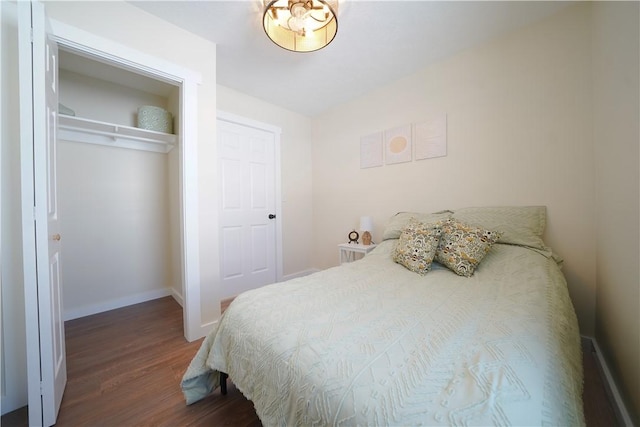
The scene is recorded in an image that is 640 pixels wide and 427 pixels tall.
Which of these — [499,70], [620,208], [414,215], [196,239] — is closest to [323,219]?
[414,215]

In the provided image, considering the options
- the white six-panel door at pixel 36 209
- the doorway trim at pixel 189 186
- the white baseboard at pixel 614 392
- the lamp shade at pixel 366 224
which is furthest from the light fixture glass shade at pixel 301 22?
the white baseboard at pixel 614 392

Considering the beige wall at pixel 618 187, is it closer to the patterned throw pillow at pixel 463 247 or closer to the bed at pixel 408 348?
the bed at pixel 408 348

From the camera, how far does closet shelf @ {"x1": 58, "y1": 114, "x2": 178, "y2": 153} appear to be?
2055 millimetres

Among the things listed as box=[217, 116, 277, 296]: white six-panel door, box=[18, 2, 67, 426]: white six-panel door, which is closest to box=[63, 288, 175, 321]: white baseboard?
box=[217, 116, 277, 296]: white six-panel door

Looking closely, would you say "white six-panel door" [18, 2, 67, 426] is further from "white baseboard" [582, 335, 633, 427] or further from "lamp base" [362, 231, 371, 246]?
"white baseboard" [582, 335, 633, 427]

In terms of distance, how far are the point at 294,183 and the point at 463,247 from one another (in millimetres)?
2366

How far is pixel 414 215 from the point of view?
218cm

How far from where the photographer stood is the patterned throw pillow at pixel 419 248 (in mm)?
1519

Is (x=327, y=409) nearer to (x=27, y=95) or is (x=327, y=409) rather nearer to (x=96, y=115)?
(x=27, y=95)

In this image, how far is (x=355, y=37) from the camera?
6.20ft

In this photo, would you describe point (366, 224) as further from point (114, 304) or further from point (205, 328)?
point (114, 304)

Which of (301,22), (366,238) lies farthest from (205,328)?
(301,22)

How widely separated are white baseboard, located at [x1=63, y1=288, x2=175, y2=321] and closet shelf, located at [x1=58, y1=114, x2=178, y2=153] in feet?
5.23

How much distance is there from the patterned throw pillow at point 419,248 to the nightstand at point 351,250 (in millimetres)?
800
